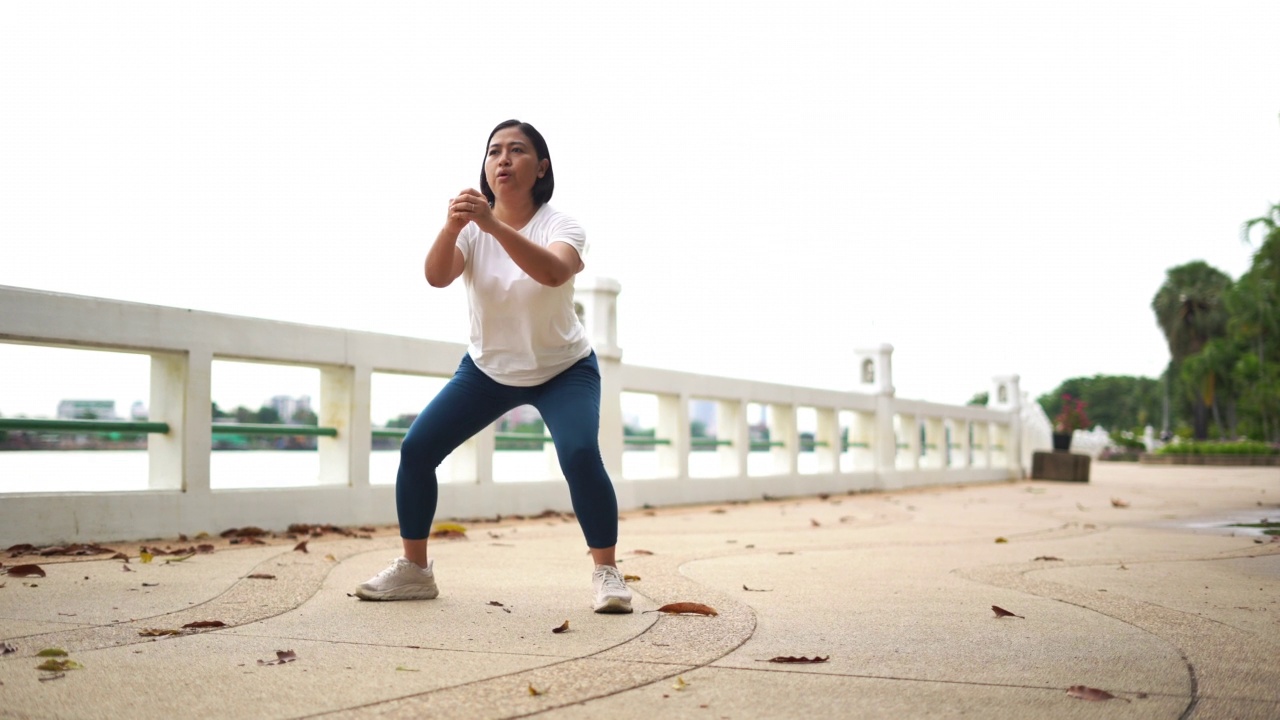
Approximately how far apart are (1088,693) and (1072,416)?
23.3 meters

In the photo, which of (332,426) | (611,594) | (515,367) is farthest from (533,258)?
(332,426)

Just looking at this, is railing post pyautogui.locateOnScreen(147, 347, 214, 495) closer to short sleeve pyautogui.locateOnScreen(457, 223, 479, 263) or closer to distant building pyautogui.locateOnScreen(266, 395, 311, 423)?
distant building pyautogui.locateOnScreen(266, 395, 311, 423)

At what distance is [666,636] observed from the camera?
3559 mm

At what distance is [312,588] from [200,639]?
1258 millimetres

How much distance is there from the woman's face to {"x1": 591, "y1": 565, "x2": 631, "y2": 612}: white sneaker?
142cm

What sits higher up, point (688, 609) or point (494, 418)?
point (494, 418)

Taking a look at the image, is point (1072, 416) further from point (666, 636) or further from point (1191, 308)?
point (1191, 308)

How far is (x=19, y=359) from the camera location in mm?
6477

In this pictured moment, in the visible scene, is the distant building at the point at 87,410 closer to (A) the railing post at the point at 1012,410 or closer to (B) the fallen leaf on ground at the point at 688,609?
(B) the fallen leaf on ground at the point at 688,609

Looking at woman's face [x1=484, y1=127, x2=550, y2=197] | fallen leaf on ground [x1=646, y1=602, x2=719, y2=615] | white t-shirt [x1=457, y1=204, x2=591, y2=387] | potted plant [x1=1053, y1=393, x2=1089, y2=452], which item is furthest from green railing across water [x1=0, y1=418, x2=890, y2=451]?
potted plant [x1=1053, y1=393, x2=1089, y2=452]

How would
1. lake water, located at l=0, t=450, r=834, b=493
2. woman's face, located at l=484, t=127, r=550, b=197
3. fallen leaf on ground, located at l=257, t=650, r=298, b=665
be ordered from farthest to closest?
1. lake water, located at l=0, t=450, r=834, b=493
2. woman's face, located at l=484, t=127, r=550, b=197
3. fallen leaf on ground, located at l=257, t=650, r=298, b=665

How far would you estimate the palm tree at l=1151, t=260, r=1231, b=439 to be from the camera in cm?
7756

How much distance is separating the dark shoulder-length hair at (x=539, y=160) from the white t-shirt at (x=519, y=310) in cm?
10

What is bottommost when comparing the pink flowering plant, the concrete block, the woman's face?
the concrete block
